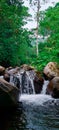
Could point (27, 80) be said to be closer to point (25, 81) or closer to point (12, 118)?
point (25, 81)

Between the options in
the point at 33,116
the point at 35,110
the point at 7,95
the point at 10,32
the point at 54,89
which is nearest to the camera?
the point at 33,116

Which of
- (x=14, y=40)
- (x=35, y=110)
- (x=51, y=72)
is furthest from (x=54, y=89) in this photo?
(x=14, y=40)

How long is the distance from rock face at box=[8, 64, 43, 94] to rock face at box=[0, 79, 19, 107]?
198 inches

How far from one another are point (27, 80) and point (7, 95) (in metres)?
6.58

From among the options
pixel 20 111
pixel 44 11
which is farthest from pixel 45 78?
pixel 44 11

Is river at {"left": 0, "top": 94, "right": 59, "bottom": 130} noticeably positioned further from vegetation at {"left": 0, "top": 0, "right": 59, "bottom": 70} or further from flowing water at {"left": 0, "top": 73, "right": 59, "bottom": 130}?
vegetation at {"left": 0, "top": 0, "right": 59, "bottom": 70}

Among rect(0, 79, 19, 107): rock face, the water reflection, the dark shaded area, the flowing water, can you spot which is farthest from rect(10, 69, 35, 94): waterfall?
rect(0, 79, 19, 107): rock face

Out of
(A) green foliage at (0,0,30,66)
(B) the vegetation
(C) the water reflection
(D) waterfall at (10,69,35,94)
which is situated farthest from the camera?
(A) green foliage at (0,0,30,66)

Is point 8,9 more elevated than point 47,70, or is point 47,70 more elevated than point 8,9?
point 8,9

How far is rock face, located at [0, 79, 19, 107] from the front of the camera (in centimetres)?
1187

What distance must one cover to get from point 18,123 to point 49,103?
3.81 m

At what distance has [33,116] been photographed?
11.2 metres

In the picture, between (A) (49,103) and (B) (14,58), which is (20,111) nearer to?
(A) (49,103)

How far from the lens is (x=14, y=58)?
27.0 m
